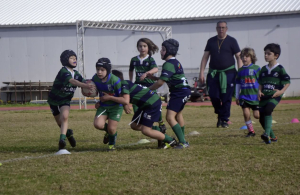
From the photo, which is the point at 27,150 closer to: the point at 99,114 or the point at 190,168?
the point at 99,114

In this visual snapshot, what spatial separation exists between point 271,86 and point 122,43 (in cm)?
2520

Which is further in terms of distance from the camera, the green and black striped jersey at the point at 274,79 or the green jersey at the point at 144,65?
the green jersey at the point at 144,65

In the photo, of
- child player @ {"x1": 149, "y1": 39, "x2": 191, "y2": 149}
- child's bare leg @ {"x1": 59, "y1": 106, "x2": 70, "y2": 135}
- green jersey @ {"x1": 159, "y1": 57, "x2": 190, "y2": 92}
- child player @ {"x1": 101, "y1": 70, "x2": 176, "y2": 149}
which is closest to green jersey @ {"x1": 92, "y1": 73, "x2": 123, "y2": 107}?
child player @ {"x1": 101, "y1": 70, "x2": 176, "y2": 149}

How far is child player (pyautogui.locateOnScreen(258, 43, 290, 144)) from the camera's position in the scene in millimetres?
7434

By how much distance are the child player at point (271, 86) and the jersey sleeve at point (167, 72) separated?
1627 millimetres

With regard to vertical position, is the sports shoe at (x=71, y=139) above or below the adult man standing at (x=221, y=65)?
below

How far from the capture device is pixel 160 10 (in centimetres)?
3241

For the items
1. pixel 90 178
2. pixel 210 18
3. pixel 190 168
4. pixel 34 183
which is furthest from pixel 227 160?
pixel 210 18

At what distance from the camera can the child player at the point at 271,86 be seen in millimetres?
7434

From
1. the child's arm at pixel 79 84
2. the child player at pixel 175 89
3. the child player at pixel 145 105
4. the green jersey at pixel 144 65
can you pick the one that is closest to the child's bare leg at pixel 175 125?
the child player at pixel 175 89

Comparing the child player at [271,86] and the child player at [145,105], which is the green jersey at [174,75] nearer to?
the child player at [145,105]

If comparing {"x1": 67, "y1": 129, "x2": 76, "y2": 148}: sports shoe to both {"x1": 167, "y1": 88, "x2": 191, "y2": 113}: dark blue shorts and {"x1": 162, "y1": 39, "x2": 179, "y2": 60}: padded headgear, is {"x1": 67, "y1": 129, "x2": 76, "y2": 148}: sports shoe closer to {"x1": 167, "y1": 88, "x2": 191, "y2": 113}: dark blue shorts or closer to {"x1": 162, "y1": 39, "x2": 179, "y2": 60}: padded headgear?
{"x1": 167, "y1": 88, "x2": 191, "y2": 113}: dark blue shorts

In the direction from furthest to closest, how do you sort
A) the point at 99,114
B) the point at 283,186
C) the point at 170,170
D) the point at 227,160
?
the point at 99,114 → the point at 227,160 → the point at 170,170 → the point at 283,186

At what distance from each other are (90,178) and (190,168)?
115 centimetres
